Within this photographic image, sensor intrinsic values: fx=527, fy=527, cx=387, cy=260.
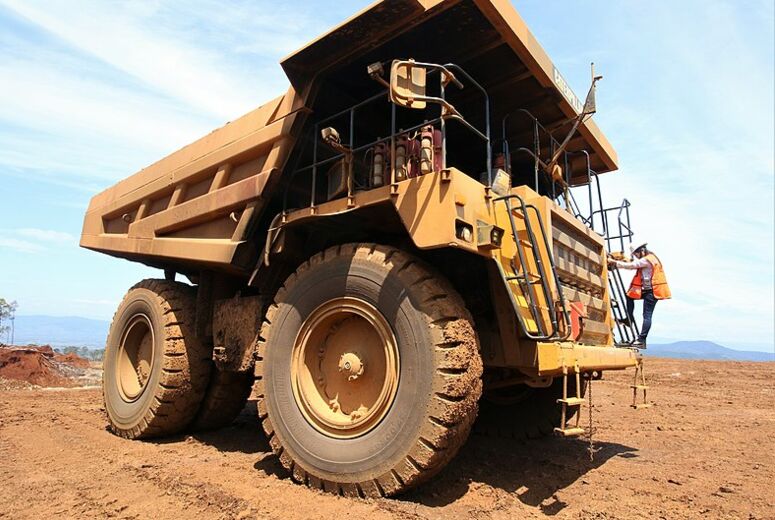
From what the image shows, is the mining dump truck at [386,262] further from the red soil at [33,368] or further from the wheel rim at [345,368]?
the red soil at [33,368]

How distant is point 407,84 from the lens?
3.22m

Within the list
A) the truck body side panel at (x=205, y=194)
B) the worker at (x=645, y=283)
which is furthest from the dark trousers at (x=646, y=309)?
the truck body side panel at (x=205, y=194)

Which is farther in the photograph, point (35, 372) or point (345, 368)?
point (35, 372)

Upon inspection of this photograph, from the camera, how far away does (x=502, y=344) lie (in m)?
3.46

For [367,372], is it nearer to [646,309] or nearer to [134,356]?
[646,309]

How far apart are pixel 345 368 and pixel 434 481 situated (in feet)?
3.39

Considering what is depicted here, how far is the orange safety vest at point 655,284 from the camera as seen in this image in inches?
203

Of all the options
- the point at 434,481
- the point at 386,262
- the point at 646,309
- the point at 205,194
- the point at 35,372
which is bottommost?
the point at 35,372

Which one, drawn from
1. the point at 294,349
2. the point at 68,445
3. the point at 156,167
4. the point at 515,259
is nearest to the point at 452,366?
the point at 515,259

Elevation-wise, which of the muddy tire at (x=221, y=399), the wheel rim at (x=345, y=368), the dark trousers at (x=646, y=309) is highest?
the dark trousers at (x=646, y=309)

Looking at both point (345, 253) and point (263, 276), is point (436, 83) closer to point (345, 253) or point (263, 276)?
point (345, 253)

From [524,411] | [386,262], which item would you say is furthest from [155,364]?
[524,411]

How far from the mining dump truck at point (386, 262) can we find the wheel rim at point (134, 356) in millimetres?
47

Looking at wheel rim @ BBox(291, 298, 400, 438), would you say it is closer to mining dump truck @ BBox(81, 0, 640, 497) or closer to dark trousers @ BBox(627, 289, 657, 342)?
mining dump truck @ BBox(81, 0, 640, 497)
